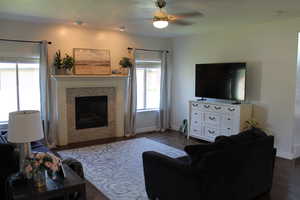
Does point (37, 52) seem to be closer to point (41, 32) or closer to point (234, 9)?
point (41, 32)

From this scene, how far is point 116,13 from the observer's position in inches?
179

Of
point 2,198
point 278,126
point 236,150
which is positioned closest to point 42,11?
point 2,198

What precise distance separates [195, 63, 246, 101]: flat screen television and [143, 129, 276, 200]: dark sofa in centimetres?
240

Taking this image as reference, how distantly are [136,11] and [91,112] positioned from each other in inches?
117

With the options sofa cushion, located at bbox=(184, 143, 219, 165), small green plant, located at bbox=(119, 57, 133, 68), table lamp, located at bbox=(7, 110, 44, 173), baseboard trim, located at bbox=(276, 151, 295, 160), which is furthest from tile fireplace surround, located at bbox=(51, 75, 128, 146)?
sofa cushion, located at bbox=(184, 143, 219, 165)

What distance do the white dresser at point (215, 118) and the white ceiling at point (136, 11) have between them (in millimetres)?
1795

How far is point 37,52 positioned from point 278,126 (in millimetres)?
5283

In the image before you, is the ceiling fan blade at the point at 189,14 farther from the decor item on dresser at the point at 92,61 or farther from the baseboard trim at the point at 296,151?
the baseboard trim at the point at 296,151

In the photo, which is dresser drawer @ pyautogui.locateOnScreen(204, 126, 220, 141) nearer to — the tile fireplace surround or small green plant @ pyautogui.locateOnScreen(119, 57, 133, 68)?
the tile fireplace surround

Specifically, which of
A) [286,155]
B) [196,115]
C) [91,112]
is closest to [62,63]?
[91,112]

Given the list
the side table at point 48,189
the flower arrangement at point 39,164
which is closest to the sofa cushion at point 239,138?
the side table at point 48,189

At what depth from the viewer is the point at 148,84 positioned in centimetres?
740

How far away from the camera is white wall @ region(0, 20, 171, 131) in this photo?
17.6 feet

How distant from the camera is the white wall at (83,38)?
17.6 feet
